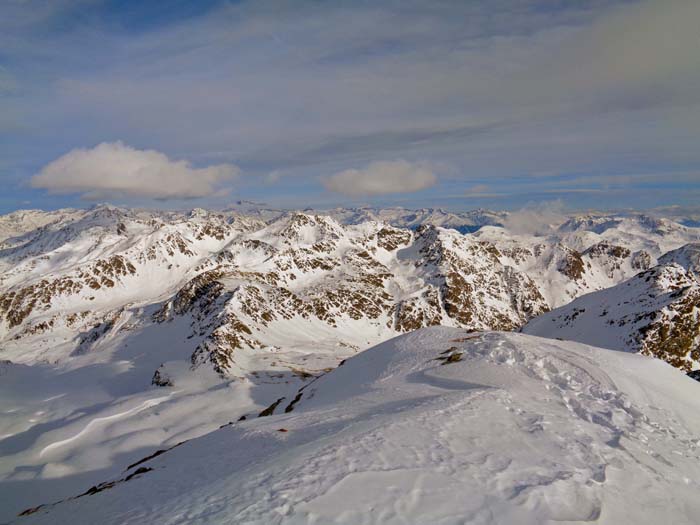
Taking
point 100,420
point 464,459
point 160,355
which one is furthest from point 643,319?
point 160,355

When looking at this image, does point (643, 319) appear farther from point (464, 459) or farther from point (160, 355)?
point (160, 355)

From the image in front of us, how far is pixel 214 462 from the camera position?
17.4 m

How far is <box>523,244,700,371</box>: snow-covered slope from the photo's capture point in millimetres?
78188

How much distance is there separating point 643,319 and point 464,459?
91915mm

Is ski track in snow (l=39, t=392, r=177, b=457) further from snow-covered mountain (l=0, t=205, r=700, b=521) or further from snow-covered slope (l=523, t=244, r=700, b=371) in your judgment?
snow-covered slope (l=523, t=244, r=700, b=371)

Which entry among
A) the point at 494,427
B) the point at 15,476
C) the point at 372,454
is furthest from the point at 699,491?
the point at 15,476

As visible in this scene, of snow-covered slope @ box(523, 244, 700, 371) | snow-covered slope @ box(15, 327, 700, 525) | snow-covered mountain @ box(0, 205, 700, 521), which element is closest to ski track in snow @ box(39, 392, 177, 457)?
snow-covered mountain @ box(0, 205, 700, 521)

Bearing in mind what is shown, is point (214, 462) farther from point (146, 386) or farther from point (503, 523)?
point (146, 386)

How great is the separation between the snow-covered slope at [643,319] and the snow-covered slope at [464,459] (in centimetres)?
6486

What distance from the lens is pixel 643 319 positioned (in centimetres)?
8369

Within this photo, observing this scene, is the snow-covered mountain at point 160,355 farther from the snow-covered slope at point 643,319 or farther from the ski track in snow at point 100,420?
the snow-covered slope at point 643,319

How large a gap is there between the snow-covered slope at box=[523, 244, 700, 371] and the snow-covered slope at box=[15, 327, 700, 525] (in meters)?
64.9

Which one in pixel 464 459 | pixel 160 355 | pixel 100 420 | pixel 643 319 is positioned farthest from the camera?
pixel 160 355

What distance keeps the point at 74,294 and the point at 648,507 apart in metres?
236
